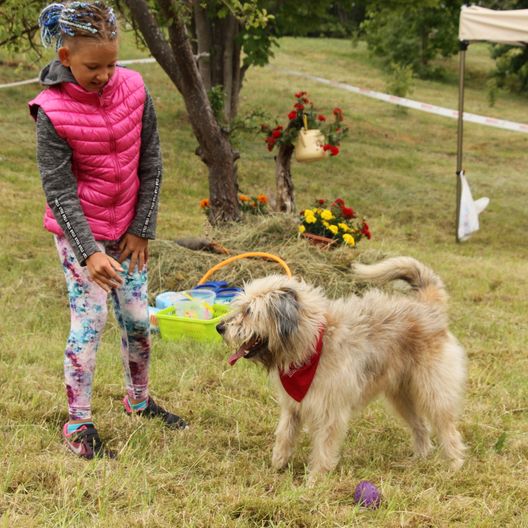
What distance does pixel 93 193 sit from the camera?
10.7 ft

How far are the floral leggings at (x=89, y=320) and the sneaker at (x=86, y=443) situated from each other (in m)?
0.07

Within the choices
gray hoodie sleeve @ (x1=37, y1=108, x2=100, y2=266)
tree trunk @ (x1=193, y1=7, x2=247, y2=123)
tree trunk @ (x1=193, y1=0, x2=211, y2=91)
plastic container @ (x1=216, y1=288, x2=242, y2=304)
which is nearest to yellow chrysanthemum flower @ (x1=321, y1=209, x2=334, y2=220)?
plastic container @ (x1=216, y1=288, x2=242, y2=304)

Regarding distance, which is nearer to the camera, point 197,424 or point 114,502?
Result: point 114,502

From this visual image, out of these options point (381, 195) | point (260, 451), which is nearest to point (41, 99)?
point (260, 451)

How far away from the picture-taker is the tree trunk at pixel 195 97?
6844 mm

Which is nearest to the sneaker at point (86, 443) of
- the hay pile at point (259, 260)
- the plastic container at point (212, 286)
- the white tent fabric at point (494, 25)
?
the plastic container at point (212, 286)

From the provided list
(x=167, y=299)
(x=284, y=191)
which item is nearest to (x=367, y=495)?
(x=167, y=299)

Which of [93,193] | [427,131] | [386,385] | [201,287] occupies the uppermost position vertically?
[93,193]

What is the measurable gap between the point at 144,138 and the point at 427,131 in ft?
58.4

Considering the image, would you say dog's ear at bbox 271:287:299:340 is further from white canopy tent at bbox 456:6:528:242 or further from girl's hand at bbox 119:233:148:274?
white canopy tent at bbox 456:6:528:242

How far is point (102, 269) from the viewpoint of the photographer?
10.1ft

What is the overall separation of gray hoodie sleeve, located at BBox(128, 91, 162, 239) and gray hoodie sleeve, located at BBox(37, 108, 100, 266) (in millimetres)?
367

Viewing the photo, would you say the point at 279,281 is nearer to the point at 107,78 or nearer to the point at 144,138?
the point at 144,138

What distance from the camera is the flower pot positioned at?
→ 681 centimetres
